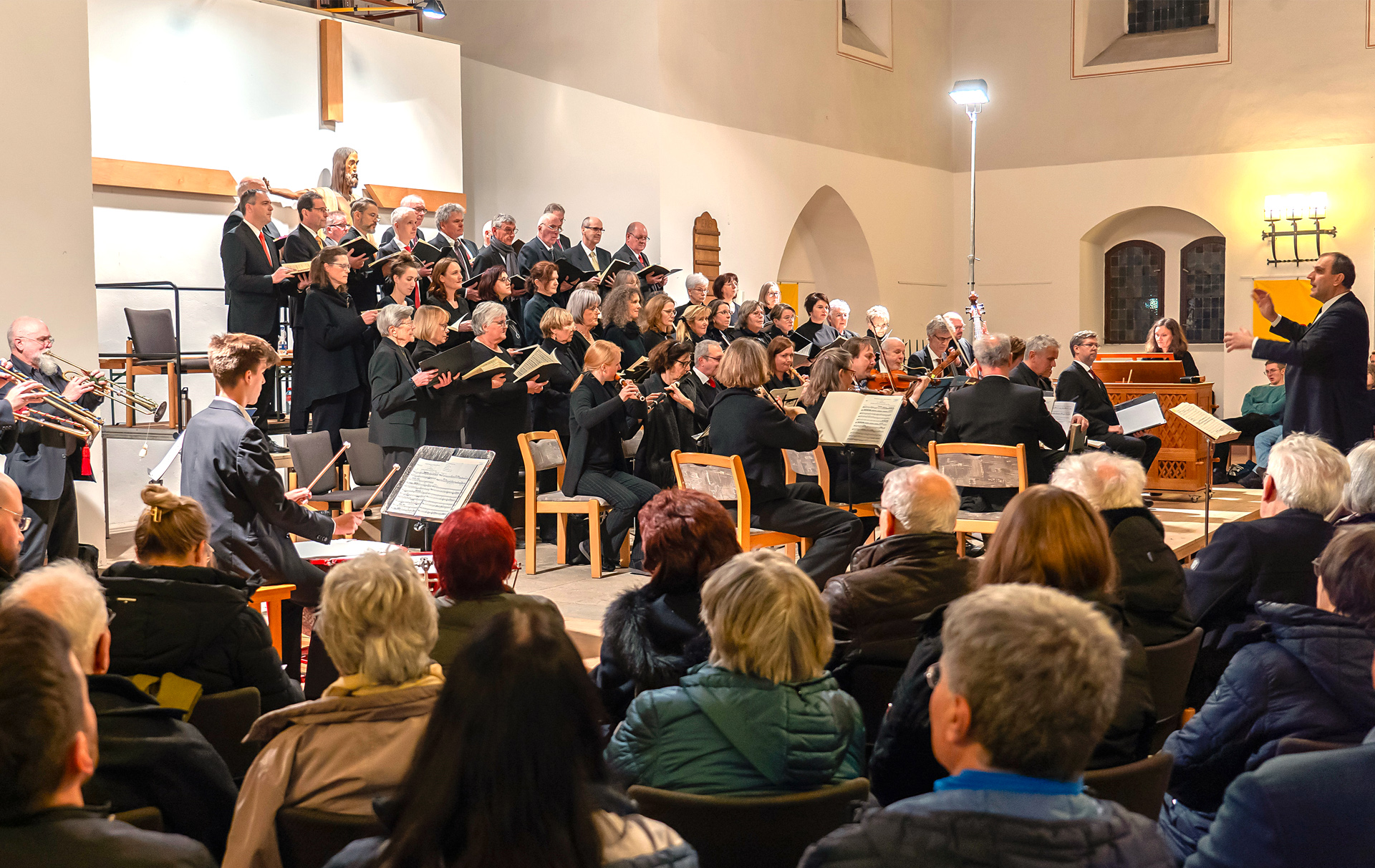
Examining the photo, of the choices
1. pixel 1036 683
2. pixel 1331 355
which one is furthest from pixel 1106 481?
pixel 1331 355

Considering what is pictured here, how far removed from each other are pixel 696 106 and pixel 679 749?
1000 centimetres

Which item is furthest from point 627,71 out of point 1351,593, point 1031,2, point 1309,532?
point 1351,593

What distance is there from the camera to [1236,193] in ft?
44.5

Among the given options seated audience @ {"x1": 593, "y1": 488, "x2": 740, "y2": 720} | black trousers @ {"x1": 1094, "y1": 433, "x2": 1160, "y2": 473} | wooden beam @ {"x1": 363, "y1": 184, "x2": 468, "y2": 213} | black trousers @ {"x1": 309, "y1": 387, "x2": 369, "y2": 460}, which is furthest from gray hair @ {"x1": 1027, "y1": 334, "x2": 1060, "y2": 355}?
wooden beam @ {"x1": 363, "y1": 184, "x2": 468, "y2": 213}

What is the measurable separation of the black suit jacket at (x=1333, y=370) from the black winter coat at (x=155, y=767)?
552 cm

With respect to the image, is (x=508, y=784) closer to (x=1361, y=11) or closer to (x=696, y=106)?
(x=696, y=106)

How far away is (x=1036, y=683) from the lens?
139 centimetres

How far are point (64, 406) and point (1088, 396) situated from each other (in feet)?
20.0

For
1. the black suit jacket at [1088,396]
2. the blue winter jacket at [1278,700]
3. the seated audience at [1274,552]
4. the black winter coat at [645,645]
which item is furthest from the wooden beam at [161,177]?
the blue winter jacket at [1278,700]

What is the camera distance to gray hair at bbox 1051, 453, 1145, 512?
11.1 feet

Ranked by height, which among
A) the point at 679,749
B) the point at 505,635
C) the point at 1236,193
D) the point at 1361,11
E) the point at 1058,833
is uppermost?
the point at 1361,11

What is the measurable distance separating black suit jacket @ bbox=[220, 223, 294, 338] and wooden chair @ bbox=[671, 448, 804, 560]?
299cm

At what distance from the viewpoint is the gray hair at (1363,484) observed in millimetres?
3412

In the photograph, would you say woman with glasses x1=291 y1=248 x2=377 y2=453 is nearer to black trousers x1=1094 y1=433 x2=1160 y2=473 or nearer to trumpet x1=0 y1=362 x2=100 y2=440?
trumpet x1=0 y1=362 x2=100 y2=440
